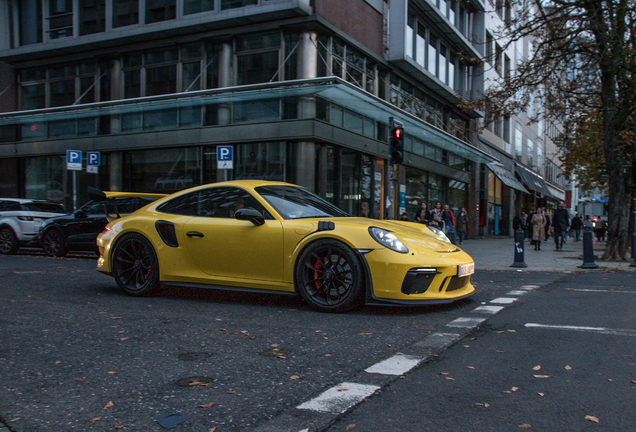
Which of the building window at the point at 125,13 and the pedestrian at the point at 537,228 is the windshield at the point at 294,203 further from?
the building window at the point at 125,13

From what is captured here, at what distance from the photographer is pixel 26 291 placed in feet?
23.6

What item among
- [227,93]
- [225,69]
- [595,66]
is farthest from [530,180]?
[227,93]

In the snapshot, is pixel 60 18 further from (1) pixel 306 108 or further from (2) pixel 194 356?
(2) pixel 194 356

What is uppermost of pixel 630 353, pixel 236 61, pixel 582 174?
pixel 236 61

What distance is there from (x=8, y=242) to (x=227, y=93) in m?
8.46

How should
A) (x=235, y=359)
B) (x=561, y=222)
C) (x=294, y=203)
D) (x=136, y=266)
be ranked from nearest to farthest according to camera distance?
(x=235, y=359) → (x=294, y=203) → (x=136, y=266) → (x=561, y=222)

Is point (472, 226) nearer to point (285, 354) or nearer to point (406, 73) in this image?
point (406, 73)

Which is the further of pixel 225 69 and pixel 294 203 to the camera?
pixel 225 69

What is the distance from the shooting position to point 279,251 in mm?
5973

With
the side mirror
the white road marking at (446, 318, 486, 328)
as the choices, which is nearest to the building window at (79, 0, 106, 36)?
the side mirror

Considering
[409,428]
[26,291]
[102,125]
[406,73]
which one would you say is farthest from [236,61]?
[409,428]

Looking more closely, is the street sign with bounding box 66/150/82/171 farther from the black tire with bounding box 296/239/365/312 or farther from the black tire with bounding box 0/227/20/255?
the black tire with bounding box 296/239/365/312

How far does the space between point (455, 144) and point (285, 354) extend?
24.5 m

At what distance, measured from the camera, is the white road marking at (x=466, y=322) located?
5.17m
